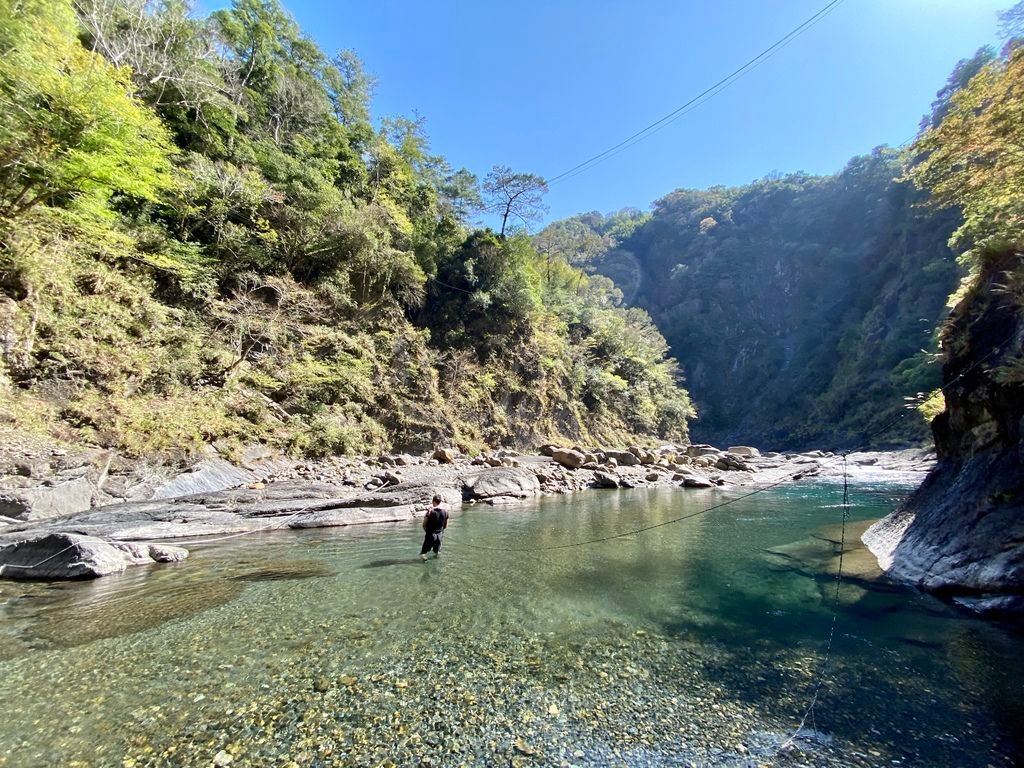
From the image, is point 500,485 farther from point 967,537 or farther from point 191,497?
point 967,537

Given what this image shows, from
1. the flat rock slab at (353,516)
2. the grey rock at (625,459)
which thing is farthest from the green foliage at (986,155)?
the grey rock at (625,459)

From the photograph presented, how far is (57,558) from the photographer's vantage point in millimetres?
6250

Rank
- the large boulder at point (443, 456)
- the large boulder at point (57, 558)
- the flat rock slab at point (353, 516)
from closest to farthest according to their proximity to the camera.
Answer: the large boulder at point (57, 558) → the flat rock slab at point (353, 516) → the large boulder at point (443, 456)

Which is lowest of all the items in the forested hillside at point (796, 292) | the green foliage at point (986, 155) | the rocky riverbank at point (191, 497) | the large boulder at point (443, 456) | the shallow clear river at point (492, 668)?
the shallow clear river at point (492, 668)

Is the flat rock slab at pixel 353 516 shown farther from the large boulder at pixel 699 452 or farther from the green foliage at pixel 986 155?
the large boulder at pixel 699 452

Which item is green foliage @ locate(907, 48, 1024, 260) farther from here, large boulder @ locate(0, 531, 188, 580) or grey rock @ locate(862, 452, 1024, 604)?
large boulder @ locate(0, 531, 188, 580)

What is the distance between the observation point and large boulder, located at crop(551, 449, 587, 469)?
21953mm

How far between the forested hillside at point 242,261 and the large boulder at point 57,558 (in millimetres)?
3779

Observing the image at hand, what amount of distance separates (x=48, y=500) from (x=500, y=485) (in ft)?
36.5

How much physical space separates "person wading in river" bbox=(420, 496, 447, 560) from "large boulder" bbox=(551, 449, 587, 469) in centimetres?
1431

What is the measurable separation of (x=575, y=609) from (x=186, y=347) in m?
13.1

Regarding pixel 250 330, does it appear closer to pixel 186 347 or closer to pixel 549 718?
pixel 186 347

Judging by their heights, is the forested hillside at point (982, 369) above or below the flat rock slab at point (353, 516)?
above

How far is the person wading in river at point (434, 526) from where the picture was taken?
26.2 ft
